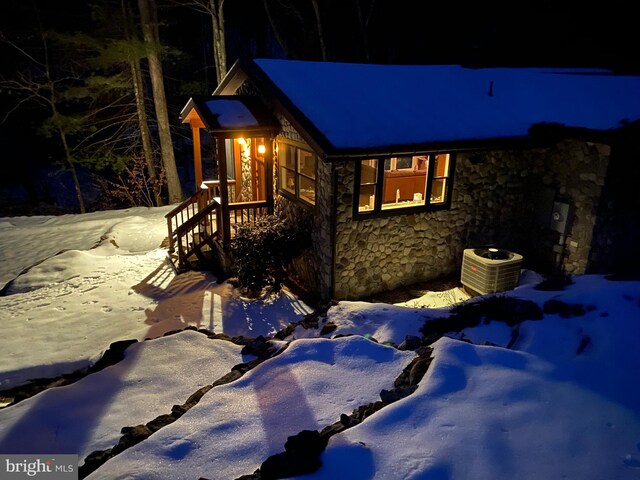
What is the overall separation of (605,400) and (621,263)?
654 cm

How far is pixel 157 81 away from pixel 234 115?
856 cm

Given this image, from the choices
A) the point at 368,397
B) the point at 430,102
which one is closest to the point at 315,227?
the point at 430,102

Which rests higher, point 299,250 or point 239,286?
point 299,250

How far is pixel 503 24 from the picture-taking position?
1431 cm

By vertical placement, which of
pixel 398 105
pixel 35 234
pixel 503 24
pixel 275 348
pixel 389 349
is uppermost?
pixel 503 24

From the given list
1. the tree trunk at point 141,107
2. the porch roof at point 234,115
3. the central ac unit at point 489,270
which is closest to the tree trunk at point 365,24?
the tree trunk at point 141,107

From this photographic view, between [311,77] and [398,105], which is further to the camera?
[311,77]

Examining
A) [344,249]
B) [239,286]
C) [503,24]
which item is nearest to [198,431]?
[344,249]

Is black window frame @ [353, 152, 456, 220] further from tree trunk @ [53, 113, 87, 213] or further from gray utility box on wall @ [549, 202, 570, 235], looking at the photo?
tree trunk @ [53, 113, 87, 213]

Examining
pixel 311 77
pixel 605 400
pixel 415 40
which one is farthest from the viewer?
pixel 415 40

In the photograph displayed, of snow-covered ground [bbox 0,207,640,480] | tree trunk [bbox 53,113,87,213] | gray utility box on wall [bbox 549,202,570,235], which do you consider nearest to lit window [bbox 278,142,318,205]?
snow-covered ground [bbox 0,207,640,480]

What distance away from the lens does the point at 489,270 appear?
26.7ft

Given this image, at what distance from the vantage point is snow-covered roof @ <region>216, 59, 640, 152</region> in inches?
310

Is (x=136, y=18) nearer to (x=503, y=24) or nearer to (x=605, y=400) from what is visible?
(x=503, y=24)
